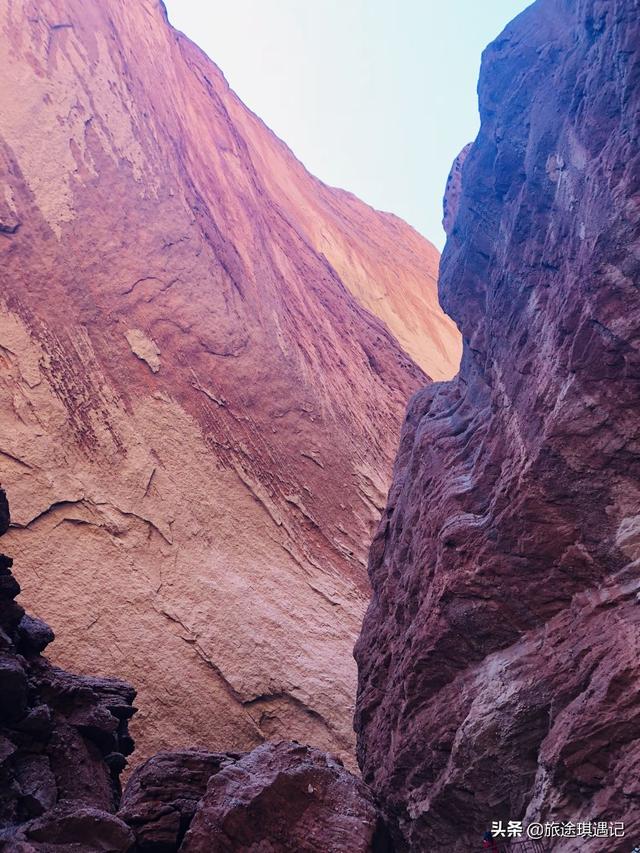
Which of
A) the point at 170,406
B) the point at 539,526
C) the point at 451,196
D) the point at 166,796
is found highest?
Result: the point at 451,196

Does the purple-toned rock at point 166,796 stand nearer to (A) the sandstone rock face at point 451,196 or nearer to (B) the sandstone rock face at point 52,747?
(B) the sandstone rock face at point 52,747

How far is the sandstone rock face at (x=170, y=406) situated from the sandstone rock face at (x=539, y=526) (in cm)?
457

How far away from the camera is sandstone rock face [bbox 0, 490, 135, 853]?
629 centimetres

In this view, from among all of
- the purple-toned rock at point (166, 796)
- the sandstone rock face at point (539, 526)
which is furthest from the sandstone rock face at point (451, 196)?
the purple-toned rock at point (166, 796)

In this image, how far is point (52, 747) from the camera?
7.80m

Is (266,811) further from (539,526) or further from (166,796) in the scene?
(539,526)

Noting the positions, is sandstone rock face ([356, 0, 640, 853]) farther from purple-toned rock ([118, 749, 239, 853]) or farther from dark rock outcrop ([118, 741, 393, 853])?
purple-toned rock ([118, 749, 239, 853])

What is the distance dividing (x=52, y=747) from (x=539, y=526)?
512 cm

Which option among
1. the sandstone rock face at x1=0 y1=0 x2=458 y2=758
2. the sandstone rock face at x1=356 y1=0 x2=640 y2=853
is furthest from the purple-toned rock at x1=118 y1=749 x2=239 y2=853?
the sandstone rock face at x1=0 y1=0 x2=458 y2=758

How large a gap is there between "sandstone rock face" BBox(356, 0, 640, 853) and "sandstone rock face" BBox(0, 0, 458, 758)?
457 centimetres

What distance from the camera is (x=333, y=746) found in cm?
1270

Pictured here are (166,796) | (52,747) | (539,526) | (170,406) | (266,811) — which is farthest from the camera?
(170,406)

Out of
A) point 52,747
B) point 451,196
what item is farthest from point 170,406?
point 52,747

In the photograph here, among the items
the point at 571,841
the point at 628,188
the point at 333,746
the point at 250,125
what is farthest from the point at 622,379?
the point at 250,125
